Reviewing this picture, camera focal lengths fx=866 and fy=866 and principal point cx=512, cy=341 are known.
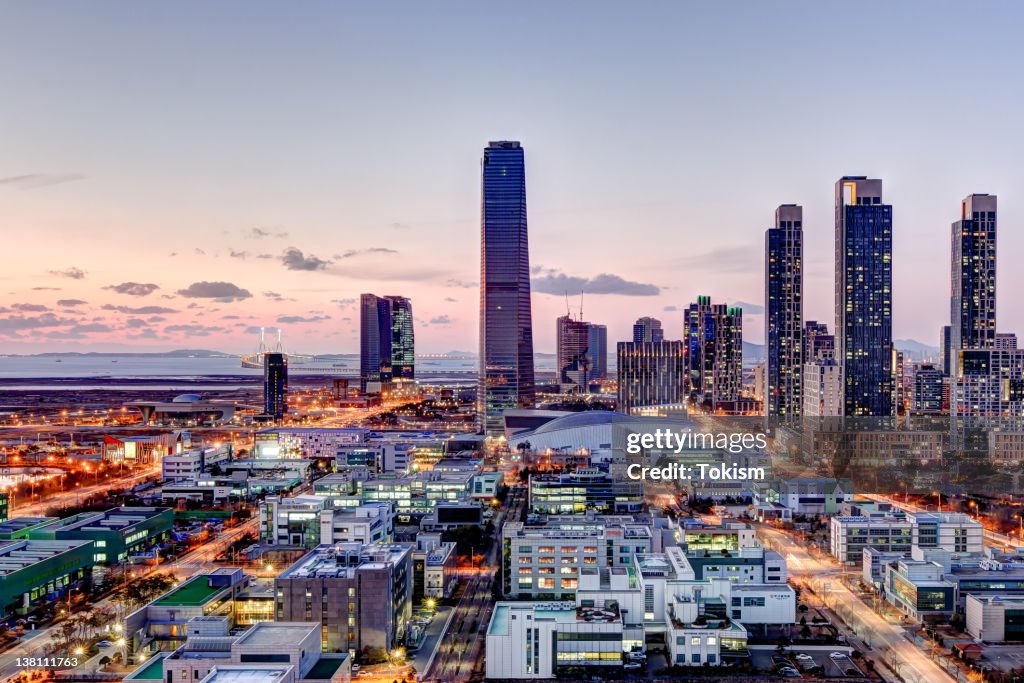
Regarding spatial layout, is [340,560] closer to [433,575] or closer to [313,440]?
[433,575]

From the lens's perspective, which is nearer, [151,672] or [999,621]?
[151,672]

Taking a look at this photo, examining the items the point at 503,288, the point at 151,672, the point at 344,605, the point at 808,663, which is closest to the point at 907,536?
the point at 808,663

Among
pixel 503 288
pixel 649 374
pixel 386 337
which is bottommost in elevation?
pixel 649 374

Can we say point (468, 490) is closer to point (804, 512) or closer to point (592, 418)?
point (804, 512)

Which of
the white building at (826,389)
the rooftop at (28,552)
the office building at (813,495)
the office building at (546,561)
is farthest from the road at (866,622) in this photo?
the white building at (826,389)

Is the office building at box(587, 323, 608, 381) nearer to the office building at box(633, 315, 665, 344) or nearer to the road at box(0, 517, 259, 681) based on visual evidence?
the office building at box(633, 315, 665, 344)

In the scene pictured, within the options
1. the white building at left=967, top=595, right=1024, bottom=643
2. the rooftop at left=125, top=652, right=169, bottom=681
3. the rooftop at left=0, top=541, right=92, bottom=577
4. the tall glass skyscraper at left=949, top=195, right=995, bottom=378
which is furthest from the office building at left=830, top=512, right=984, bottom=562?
the tall glass skyscraper at left=949, top=195, right=995, bottom=378

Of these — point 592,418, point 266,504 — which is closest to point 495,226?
point 592,418
